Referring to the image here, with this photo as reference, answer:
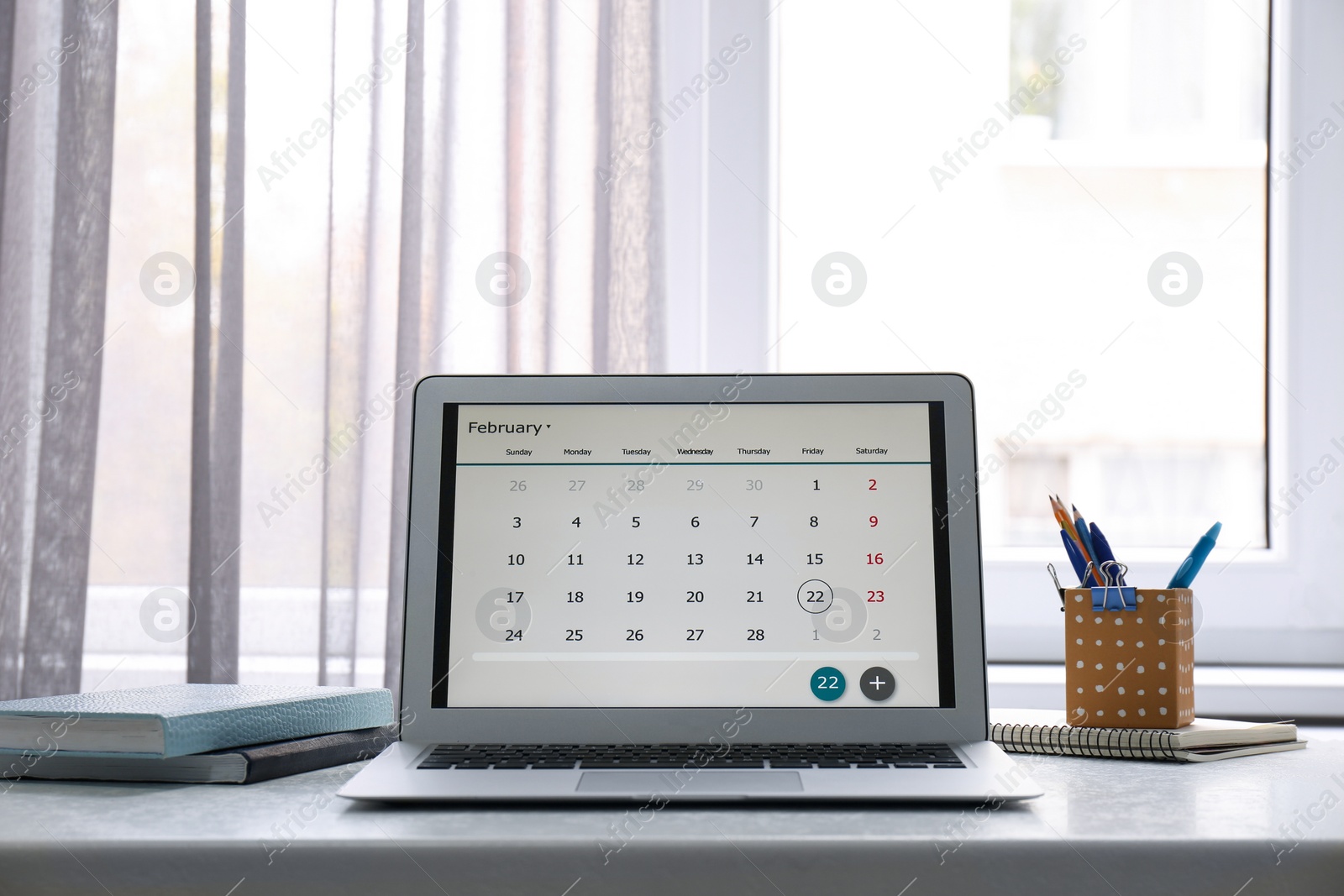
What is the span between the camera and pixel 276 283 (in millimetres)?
1188

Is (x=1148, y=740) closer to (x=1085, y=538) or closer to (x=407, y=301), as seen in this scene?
(x=1085, y=538)

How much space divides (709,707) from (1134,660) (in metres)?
0.34

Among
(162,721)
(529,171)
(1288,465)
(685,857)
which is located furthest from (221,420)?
(1288,465)

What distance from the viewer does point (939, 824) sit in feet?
1.65

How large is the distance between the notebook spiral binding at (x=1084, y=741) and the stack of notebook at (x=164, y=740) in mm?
503

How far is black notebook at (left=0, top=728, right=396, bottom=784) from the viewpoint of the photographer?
2.04 feet

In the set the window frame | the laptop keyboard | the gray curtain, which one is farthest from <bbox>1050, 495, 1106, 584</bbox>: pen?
the gray curtain

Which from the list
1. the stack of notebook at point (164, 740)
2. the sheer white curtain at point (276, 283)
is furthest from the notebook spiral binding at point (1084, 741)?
the sheer white curtain at point (276, 283)

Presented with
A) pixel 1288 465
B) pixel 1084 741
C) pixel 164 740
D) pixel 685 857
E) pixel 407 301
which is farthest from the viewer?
pixel 1288 465

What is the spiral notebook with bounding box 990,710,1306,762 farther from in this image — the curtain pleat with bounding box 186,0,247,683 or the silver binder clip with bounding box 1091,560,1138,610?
the curtain pleat with bounding box 186,0,247,683

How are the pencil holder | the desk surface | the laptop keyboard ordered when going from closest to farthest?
1. the desk surface
2. the laptop keyboard
3. the pencil holder

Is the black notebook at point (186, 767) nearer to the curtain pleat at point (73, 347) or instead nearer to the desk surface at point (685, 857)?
the desk surface at point (685, 857)

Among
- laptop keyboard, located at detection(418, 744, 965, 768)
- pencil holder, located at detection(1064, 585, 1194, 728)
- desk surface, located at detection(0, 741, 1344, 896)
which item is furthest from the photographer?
pencil holder, located at detection(1064, 585, 1194, 728)

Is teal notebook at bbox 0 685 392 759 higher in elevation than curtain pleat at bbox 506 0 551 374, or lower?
lower
